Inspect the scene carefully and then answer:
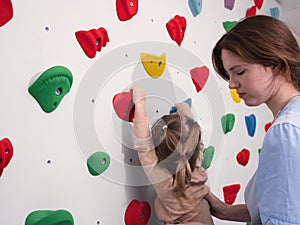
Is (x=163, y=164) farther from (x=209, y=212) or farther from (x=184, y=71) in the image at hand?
(x=184, y=71)

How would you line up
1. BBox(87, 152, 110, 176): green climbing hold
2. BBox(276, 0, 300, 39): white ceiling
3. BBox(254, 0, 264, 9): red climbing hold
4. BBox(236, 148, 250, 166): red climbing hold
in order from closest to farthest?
BBox(87, 152, 110, 176): green climbing hold
BBox(236, 148, 250, 166): red climbing hold
BBox(254, 0, 264, 9): red climbing hold
BBox(276, 0, 300, 39): white ceiling

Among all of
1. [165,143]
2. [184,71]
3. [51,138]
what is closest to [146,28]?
[184,71]

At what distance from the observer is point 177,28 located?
130 centimetres

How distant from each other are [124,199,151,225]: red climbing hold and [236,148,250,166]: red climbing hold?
605 mm

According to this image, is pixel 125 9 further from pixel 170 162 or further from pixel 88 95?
pixel 170 162

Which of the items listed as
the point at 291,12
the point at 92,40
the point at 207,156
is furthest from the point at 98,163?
the point at 291,12

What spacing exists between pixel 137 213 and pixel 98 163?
0.73ft

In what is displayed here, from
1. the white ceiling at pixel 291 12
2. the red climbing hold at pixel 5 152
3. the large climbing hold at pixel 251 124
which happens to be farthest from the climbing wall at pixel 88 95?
the white ceiling at pixel 291 12

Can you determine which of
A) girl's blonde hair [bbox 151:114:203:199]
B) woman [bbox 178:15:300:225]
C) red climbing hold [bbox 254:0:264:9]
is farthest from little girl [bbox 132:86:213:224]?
red climbing hold [bbox 254:0:264:9]

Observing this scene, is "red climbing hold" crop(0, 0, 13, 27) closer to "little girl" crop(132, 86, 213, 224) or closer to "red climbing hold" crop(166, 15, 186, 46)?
"little girl" crop(132, 86, 213, 224)

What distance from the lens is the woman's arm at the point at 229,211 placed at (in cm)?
120

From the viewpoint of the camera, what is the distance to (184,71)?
4.41 ft

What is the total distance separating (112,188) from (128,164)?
8 cm

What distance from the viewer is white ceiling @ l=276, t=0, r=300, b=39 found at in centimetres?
200
